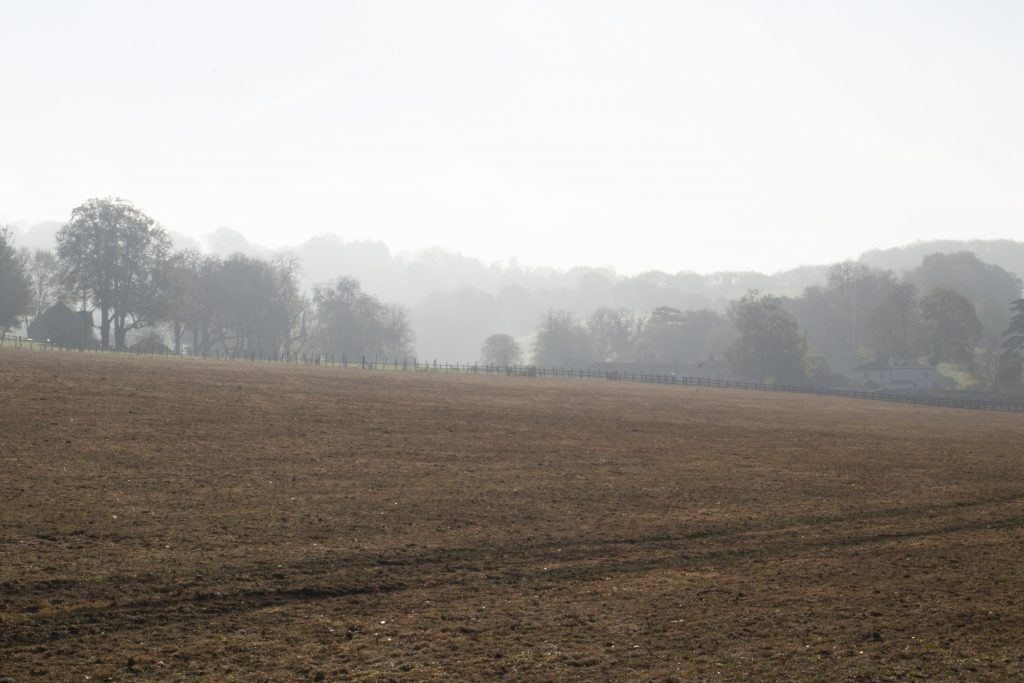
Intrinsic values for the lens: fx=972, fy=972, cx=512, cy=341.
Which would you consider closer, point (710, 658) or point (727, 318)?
point (710, 658)

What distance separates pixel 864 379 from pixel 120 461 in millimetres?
132790

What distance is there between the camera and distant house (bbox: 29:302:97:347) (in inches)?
3688

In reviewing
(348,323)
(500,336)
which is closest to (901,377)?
(500,336)

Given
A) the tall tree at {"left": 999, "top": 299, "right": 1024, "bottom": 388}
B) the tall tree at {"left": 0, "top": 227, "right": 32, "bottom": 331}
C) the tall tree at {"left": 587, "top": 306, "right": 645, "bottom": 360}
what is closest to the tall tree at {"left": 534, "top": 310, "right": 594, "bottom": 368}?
the tall tree at {"left": 587, "top": 306, "right": 645, "bottom": 360}

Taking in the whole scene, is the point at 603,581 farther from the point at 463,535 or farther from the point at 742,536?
the point at 742,536

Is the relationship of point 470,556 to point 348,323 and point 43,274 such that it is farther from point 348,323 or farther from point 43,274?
point 348,323

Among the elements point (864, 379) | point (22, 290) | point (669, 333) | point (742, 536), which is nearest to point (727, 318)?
point (669, 333)

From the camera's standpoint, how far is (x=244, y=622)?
12.1 m

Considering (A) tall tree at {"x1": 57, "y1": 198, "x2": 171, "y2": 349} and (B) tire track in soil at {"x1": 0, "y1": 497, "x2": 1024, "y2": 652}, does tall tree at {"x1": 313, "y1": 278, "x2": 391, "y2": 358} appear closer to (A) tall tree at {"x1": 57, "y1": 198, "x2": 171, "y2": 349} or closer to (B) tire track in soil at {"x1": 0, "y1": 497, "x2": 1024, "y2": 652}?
(A) tall tree at {"x1": 57, "y1": 198, "x2": 171, "y2": 349}

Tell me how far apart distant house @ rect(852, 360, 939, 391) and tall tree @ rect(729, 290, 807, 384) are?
55.7 feet

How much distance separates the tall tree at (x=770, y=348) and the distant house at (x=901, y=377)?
55.7 ft

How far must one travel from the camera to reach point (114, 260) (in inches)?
3625

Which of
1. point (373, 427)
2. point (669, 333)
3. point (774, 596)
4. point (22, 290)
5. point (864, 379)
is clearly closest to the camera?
point (774, 596)

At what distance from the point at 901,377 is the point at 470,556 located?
129060 millimetres
